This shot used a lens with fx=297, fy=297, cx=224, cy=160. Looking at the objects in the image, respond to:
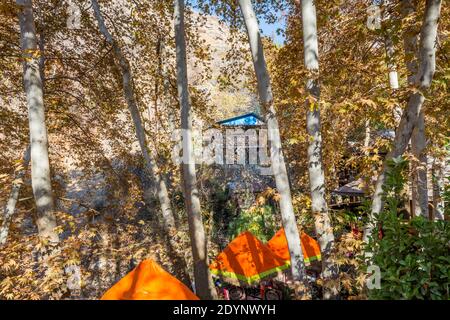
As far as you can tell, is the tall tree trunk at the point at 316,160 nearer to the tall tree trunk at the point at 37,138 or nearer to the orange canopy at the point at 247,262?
the orange canopy at the point at 247,262

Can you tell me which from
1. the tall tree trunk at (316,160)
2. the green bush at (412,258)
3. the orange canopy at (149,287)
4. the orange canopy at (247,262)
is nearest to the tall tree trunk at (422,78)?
the green bush at (412,258)

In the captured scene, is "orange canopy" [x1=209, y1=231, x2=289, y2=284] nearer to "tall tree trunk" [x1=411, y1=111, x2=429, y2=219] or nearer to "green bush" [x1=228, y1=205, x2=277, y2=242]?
"tall tree trunk" [x1=411, y1=111, x2=429, y2=219]

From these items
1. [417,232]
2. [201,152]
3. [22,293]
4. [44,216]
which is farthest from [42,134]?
[201,152]

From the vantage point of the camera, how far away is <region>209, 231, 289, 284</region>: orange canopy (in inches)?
289

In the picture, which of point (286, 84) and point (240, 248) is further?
point (240, 248)

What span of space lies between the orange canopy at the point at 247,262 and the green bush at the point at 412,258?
475cm

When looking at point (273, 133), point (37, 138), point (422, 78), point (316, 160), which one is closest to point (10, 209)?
point (37, 138)

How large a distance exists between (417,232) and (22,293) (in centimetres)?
508

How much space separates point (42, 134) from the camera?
4.85m

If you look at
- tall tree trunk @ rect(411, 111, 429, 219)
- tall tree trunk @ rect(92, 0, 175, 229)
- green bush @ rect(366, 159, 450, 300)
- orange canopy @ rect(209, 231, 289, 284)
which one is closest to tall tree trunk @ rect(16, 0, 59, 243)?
tall tree trunk @ rect(92, 0, 175, 229)
